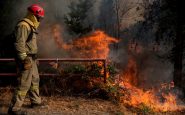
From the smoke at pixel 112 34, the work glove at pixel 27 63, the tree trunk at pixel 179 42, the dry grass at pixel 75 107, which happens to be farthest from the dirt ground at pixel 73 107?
the tree trunk at pixel 179 42

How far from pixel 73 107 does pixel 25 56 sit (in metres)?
2.09

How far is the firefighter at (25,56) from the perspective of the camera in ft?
22.0

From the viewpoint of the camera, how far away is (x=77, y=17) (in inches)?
1310

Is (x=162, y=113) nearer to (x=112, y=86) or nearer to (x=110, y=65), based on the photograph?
(x=112, y=86)

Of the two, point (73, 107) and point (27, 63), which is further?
point (73, 107)

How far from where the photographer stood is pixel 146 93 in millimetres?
9086

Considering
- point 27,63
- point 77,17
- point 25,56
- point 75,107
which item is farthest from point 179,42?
point 77,17

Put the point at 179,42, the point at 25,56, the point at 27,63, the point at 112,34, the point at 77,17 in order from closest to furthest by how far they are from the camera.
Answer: the point at 25,56 < the point at 27,63 < the point at 179,42 < the point at 77,17 < the point at 112,34

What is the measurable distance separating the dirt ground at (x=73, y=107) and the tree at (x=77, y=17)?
2278 cm

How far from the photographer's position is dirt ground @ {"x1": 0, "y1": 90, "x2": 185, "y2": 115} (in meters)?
7.68

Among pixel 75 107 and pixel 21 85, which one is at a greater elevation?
pixel 21 85

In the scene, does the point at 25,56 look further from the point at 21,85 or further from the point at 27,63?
the point at 21,85

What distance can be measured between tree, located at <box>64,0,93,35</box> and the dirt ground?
74.7 ft

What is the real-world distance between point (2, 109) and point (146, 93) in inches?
155
